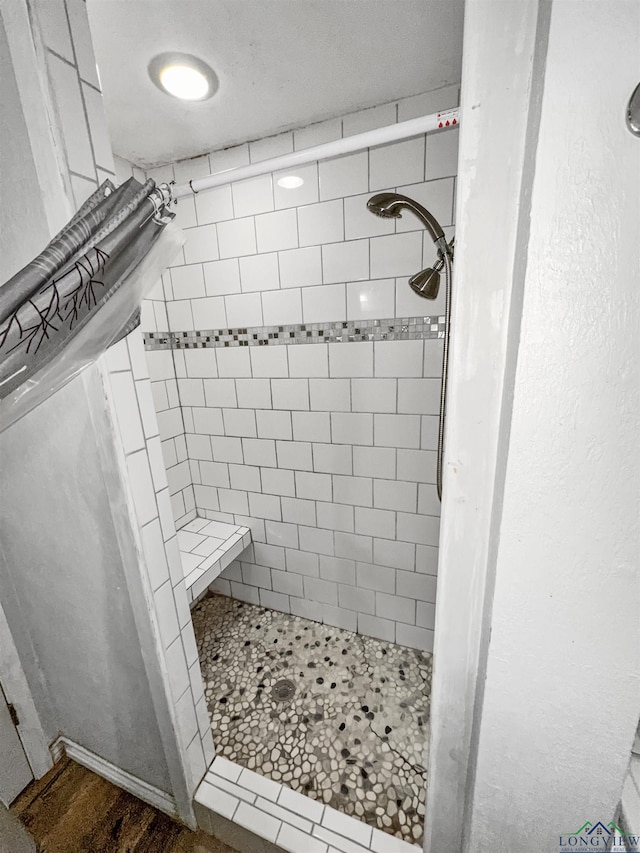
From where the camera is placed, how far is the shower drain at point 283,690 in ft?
4.66

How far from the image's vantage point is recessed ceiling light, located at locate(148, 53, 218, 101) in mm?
1003

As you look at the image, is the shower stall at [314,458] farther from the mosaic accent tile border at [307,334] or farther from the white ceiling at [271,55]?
the white ceiling at [271,55]

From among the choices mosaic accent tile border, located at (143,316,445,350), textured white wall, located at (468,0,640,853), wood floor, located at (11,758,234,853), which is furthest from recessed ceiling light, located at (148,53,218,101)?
wood floor, located at (11,758,234,853)

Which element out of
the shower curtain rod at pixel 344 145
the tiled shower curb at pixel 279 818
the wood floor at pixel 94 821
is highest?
the shower curtain rod at pixel 344 145

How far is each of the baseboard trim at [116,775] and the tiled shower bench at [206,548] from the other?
1.75 feet

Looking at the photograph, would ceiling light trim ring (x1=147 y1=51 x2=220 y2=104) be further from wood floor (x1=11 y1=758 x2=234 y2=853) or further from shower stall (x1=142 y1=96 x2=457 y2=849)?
wood floor (x1=11 y1=758 x2=234 y2=853)

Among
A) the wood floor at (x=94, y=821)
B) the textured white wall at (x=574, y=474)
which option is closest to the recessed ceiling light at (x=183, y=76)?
the textured white wall at (x=574, y=474)

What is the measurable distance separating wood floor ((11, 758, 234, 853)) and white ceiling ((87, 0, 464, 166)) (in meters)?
2.29

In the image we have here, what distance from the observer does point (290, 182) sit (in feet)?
4.49

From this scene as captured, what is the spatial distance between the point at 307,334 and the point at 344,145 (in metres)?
0.68

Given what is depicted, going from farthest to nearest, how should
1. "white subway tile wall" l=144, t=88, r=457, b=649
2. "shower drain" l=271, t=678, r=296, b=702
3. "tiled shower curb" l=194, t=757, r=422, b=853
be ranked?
"shower drain" l=271, t=678, r=296, b=702 → "white subway tile wall" l=144, t=88, r=457, b=649 → "tiled shower curb" l=194, t=757, r=422, b=853

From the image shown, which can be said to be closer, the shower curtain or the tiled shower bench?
the shower curtain

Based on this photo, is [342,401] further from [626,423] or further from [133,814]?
[133,814]

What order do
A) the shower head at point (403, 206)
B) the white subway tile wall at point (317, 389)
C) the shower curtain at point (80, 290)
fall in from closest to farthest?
the shower curtain at point (80, 290) → the shower head at point (403, 206) → the white subway tile wall at point (317, 389)
